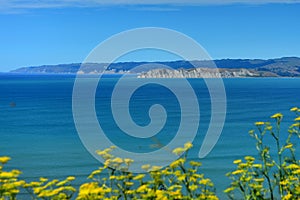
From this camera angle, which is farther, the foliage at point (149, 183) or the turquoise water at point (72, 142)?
the turquoise water at point (72, 142)

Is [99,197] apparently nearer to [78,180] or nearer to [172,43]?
[172,43]

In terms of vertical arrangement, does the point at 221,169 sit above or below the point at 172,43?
above

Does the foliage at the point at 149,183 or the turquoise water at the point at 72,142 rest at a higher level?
the turquoise water at the point at 72,142

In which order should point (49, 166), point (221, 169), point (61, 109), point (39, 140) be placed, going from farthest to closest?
point (61, 109), point (39, 140), point (49, 166), point (221, 169)

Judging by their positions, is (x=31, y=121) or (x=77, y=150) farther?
(x=31, y=121)

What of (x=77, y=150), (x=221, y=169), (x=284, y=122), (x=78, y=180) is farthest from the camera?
(x=284, y=122)

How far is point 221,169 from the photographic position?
1407 inches

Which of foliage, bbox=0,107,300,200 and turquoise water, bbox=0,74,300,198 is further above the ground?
turquoise water, bbox=0,74,300,198

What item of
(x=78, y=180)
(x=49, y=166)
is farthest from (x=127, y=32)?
A: (x=49, y=166)

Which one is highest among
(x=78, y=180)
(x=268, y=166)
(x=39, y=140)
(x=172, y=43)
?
(x=39, y=140)

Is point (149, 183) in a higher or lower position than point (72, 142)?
lower

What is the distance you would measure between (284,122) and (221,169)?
2849cm

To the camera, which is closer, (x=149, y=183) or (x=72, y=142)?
(x=149, y=183)

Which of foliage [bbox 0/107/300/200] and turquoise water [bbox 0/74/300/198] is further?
turquoise water [bbox 0/74/300/198]
